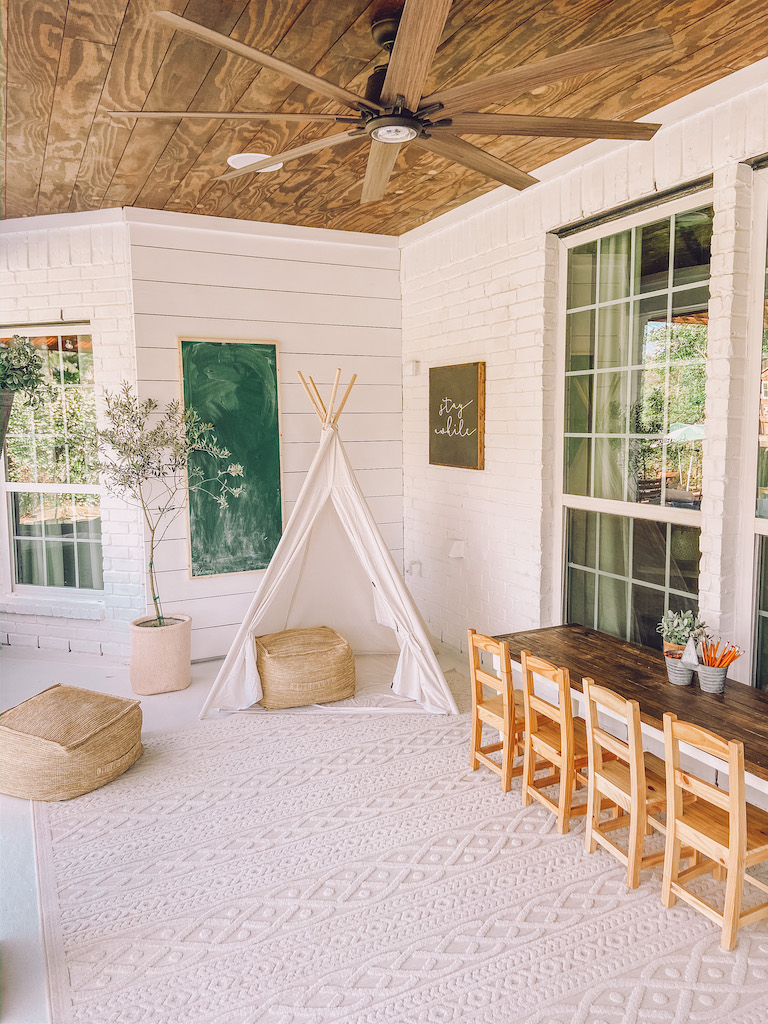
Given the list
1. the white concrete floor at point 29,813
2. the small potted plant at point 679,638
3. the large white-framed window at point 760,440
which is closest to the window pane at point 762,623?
the large white-framed window at point 760,440

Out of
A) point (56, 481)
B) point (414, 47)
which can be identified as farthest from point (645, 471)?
point (56, 481)

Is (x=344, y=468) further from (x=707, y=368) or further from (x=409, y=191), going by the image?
(x=707, y=368)

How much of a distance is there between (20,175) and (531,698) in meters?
3.80

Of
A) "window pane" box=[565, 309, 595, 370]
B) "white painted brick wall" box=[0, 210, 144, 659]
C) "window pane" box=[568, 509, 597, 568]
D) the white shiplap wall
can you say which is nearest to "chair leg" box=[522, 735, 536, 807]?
"window pane" box=[568, 509, 597, 568]

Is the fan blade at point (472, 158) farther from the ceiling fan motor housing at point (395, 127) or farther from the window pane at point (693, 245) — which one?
the window pane at point (693, 245)

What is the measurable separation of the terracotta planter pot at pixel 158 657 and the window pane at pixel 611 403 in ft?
8.93

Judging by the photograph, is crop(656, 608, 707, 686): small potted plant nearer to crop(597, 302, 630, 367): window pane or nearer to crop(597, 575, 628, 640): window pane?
crop(597, 575, 628, 640): window pane

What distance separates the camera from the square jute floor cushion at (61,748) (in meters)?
3.09

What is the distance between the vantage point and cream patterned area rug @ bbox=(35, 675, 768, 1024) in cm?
201

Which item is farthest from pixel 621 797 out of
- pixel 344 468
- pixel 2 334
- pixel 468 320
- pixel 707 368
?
pixel 2 334

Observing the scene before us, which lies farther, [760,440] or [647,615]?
[647,615]

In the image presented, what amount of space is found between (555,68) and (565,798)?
2.46 metres

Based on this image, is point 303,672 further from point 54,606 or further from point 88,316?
point 88,316

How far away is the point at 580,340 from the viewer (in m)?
3.78
